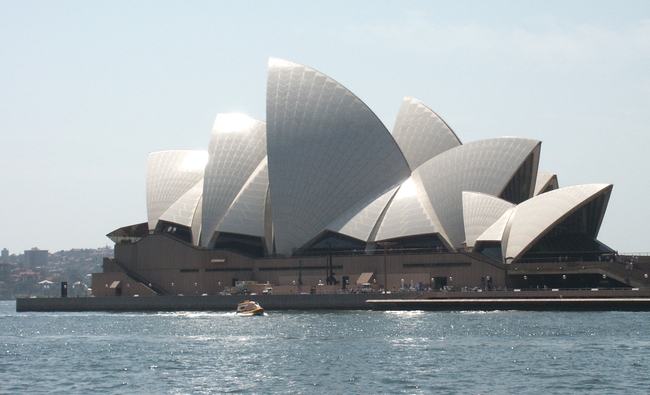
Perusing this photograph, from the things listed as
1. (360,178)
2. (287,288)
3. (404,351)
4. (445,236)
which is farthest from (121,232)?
(404,351)

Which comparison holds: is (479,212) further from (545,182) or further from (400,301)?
(545,182)

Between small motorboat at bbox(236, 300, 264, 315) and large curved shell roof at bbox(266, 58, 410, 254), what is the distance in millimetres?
11331

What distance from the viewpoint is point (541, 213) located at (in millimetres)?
70562

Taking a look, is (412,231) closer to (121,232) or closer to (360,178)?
(360,178)

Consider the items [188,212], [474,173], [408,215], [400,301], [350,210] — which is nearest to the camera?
[400,301]

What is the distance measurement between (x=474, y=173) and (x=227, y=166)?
2149cm

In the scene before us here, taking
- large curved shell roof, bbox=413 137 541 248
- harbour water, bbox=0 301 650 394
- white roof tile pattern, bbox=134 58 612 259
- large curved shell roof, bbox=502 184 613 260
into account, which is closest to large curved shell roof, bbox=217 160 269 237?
white roof tile pattern, bbox=134 58 612 259

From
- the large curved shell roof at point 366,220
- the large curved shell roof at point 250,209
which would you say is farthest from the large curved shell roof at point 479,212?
the large curved shell roof at point 250,209

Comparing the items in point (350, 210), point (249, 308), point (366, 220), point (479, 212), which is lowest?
point (249, 308)

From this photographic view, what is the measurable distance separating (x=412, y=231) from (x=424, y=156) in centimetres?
944

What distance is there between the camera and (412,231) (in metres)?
76.8

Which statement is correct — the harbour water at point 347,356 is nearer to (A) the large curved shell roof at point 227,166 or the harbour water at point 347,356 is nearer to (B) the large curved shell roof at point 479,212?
(B) the large curved shell roof at point 479,212

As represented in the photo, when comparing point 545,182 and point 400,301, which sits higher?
point 545,182

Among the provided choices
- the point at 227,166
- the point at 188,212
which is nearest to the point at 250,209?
the point at 227,166
